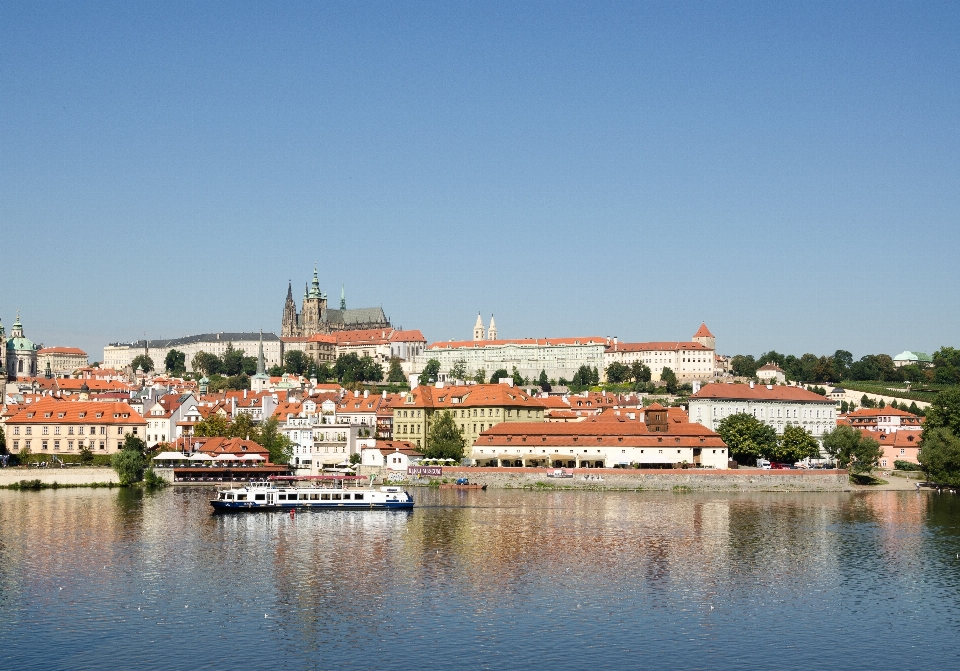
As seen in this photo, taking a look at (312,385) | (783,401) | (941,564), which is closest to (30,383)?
(312,385)

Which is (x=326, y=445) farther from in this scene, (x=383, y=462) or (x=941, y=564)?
(x=941, y=564)

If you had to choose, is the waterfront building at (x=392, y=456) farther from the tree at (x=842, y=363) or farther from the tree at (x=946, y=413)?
the tree at (x=842, y=363)

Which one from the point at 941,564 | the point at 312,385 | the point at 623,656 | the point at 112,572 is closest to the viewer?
the point at 623,656

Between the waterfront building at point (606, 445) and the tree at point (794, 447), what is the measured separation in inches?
200

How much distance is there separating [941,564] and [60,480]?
4846cm

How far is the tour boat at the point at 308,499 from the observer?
191 ft

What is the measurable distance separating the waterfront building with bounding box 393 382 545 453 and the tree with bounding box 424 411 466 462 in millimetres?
2649

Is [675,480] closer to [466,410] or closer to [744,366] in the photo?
[466,410]

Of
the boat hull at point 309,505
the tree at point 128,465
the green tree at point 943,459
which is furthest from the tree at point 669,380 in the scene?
the boat hull at point 309,505

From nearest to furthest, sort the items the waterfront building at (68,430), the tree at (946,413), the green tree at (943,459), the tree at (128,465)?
1. the tree at (128,465)
2. the green tree at (943,459)
3. the tree at (946,413)
4. the waterfront building at (68,430)

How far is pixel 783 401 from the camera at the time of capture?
9756cm

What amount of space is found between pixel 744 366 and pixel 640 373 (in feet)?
54.0

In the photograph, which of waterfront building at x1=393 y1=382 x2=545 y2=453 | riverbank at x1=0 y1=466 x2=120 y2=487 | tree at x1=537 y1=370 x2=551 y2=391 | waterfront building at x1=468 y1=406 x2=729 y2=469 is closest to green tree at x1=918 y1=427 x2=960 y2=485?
waterfront building at x1=468 y1=406 x2=729 y2=469

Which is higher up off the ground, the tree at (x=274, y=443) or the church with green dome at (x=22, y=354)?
the church with green dome at (x=22, y=354)
